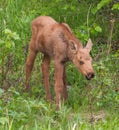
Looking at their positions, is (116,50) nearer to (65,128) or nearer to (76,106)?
(76,106)

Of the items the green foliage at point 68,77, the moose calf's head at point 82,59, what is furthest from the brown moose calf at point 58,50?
the green foliage at point 68,77

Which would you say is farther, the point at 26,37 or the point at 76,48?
the point at 26,37

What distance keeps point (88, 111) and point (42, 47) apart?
126cm

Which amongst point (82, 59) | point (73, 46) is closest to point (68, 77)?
point (73, 46)

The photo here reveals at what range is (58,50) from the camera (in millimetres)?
8609

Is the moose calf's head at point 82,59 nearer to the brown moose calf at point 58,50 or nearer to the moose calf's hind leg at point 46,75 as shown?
the brown moose calf at point 58,50

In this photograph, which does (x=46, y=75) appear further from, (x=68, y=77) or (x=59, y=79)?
(x=68, y=77)

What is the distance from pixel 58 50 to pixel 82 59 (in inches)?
18.9

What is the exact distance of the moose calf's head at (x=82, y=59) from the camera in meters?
8.12

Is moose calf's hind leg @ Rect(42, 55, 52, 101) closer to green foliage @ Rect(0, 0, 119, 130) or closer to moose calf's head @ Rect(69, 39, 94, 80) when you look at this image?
green foliage @ Rect(0, 0, 119, 130)

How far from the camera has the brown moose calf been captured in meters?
8.35

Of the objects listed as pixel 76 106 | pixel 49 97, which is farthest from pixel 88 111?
pixel 49 97

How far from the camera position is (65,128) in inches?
290

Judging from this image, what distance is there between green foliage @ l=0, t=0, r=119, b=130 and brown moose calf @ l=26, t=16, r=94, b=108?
1.09ft
